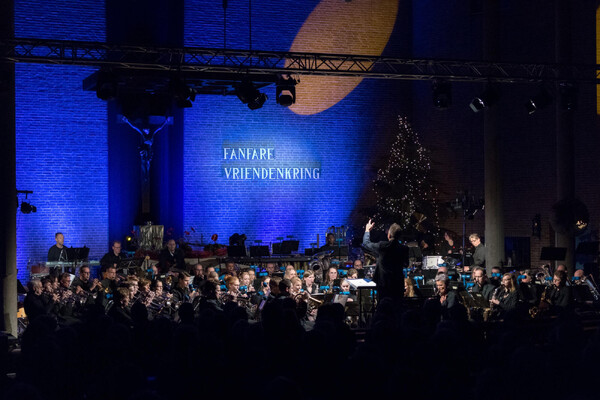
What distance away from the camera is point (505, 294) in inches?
573

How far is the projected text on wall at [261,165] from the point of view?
2253cm

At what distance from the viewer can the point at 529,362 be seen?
20.0 feet

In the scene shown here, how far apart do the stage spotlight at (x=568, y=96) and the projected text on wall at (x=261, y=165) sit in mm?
7936

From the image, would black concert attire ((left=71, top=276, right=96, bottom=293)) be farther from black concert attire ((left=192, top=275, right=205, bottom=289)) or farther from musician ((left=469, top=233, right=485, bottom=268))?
musician ((left=469, top=233, right=485, bottom=268))

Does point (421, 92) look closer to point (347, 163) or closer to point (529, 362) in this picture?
point (347, 163)

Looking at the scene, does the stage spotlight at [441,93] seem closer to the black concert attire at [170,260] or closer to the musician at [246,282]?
the musician at [246,282]

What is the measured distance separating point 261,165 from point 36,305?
10.8 meters

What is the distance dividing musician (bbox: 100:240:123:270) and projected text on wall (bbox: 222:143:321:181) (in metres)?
4.13

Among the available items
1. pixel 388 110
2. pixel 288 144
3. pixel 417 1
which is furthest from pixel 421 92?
pixel 288 144

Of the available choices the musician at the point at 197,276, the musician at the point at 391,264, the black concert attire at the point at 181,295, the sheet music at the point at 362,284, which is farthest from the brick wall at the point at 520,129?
the black concert attire at the point at 181,295

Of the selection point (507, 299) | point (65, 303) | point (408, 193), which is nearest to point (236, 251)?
point (408, 193)

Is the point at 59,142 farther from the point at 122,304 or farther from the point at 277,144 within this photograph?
the point at 122,304

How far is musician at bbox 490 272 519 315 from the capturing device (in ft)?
46.6

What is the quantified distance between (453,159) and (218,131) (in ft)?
21.8
